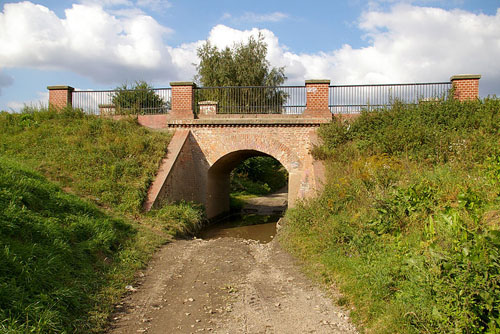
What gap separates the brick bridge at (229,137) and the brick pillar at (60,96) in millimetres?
3613

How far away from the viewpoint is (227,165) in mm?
15531

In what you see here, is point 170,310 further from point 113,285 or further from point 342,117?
point 342,117

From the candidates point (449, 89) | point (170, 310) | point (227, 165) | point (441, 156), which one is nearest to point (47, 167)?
point (227, 165)

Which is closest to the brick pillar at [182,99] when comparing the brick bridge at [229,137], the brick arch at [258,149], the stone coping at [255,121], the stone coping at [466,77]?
the brick bridge at [229,137]

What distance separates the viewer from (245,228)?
14.5 meters

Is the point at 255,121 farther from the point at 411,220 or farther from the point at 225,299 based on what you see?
the point at 225,299

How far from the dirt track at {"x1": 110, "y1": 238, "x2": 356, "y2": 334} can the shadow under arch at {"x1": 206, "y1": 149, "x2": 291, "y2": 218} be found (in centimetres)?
580

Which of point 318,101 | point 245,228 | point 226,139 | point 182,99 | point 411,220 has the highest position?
point 182,99

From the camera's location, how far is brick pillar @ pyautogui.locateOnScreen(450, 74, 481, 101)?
481 inches

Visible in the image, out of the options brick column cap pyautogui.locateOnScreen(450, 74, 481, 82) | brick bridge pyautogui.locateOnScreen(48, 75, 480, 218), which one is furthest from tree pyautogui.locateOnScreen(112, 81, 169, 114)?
brick column cap pyautogui.locateOnScreen(450, 74, 481, 82)

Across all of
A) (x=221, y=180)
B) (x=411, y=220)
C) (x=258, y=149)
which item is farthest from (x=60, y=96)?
(x=411, y=220)

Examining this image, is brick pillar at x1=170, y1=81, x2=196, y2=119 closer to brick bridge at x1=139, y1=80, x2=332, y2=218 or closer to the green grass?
brick bridge at x1=139, y1=80, x2=332, y2=218

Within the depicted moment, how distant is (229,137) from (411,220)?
8201 millimetres

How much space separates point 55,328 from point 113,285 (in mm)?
1689
